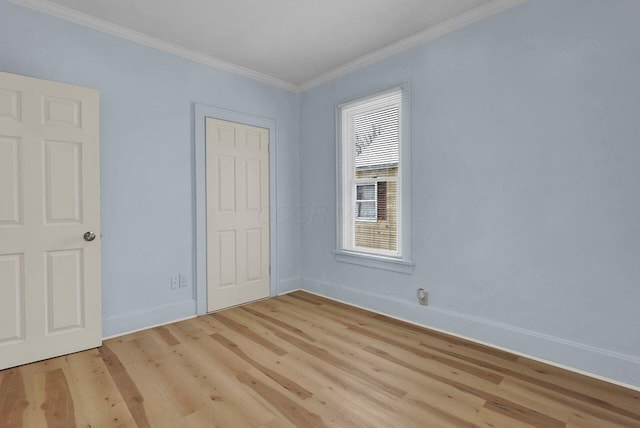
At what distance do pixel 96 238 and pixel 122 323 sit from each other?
0.87m

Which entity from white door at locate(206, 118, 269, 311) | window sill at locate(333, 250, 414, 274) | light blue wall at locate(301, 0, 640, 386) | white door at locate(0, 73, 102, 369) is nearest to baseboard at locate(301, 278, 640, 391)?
light blue wall at locate(301, 0, 640, 386)

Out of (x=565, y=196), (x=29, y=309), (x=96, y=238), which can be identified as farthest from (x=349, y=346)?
(x=29, y=309)

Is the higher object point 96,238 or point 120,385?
point 96,238

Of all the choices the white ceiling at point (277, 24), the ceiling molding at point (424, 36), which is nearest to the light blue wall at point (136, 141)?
the white ceiling at point (277, 24)

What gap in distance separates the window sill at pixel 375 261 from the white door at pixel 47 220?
2496 millimetres

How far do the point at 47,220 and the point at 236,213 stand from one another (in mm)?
1756

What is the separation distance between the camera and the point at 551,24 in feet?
7.89

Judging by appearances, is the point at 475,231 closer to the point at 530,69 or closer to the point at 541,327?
the point at 541,327

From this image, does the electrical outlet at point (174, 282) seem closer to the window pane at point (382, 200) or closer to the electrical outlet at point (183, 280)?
the electrical outlet at point (183, 280)

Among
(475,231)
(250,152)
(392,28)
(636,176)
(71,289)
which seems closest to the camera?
(636,176)

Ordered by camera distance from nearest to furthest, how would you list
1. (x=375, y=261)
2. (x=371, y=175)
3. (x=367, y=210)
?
(x=375, y=261)
(x=371, y=175)
(x=367, y=210)

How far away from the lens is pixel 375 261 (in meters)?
3.60

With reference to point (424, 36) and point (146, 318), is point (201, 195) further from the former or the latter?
point (424, 36)

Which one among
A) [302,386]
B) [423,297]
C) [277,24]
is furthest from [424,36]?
[302,386]
